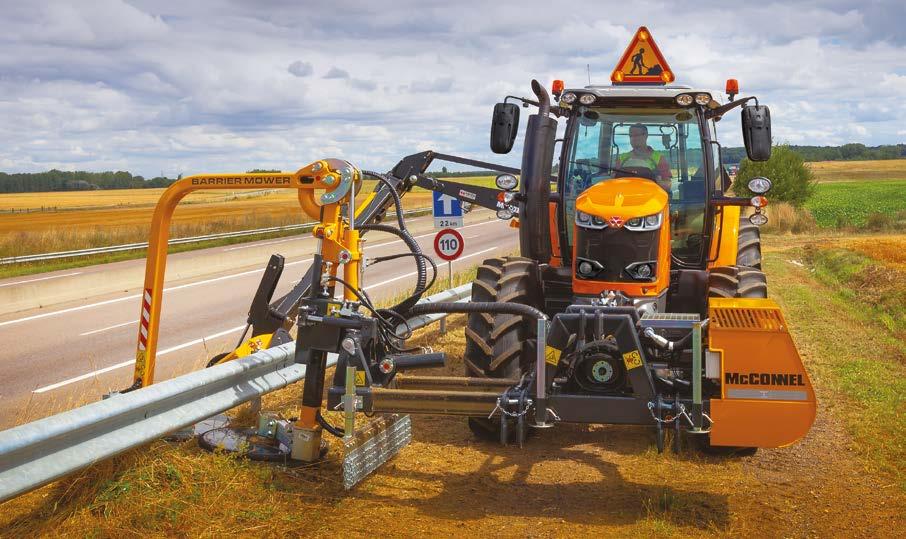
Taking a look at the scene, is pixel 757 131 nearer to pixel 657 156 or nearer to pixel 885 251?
pixel 657 156

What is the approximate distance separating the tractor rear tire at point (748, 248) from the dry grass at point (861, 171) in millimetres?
95217

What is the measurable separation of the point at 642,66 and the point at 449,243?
19.0 ft

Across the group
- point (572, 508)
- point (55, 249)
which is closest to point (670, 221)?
point (572, 508)

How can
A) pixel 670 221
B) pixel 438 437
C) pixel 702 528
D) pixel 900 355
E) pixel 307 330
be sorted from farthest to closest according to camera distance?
pixel 900 355
pixel 670 221
pixel 438 437
pixel 307 330
pixel 702 528

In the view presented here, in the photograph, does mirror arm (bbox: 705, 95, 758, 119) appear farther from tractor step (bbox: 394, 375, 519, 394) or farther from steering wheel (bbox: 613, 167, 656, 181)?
tractor step (bbox: 394, 375, 519, 394)

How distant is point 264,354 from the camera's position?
711cm

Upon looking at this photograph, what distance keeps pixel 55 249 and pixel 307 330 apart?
27736mm

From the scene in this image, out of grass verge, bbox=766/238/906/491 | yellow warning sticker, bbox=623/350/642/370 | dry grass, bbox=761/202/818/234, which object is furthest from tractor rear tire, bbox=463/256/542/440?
dry grass, bbox=761/202/818/234

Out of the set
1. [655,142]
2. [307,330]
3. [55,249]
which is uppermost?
[655,142]

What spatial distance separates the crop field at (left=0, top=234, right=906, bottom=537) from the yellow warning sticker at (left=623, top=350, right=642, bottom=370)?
0.87 meters

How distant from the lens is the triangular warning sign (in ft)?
31.9

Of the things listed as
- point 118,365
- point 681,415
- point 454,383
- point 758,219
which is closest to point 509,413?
point 454,383

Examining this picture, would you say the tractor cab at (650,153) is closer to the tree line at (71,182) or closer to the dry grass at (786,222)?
the dry grass at (786,222)

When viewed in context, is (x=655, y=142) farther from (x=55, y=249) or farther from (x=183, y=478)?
(x=55, y=249)
